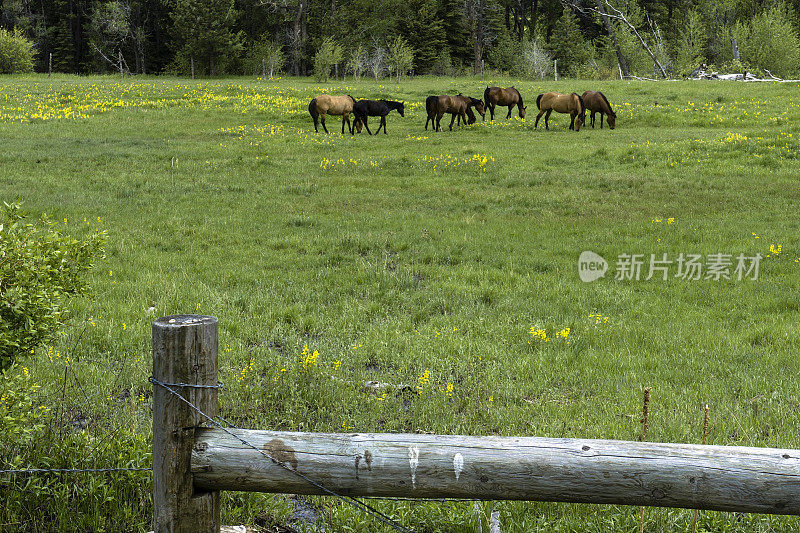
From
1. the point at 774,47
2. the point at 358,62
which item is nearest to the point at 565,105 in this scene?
the point at 358,62

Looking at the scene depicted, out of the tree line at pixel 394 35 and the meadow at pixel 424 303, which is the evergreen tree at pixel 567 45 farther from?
the meadow at pixel 424 303

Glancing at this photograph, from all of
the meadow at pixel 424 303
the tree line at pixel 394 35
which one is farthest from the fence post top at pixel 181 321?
the tree line at pixel 394 35

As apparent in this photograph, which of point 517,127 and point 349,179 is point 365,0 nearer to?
point 517,127

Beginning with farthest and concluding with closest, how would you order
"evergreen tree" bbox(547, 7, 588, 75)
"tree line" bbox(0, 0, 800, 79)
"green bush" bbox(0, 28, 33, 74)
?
1. "evergreen tree" bbox(547, 7, 588, 75)
2. "tree line" bbox(0, 0, 800, 79)
3. "green bush" bbox(0, 28, 33, 74)

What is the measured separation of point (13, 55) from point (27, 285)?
6277 cm

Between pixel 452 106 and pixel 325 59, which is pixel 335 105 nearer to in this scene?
pixel 452 106

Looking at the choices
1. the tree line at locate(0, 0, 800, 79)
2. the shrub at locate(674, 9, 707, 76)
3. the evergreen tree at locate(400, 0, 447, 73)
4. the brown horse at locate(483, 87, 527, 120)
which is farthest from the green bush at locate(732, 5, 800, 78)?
the brown horse at locate(483, 87, 527, 120)

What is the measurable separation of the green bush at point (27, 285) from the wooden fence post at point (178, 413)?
4.00ft

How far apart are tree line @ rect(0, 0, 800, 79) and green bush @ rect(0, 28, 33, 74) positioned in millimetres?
347

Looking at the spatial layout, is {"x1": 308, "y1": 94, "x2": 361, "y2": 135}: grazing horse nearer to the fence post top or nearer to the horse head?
the horse head

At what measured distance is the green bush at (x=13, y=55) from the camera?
54.1m

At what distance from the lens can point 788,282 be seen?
30.1ft

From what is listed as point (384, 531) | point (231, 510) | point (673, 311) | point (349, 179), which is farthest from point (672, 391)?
point (349, 179)

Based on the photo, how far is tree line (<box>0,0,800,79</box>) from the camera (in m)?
57.2
